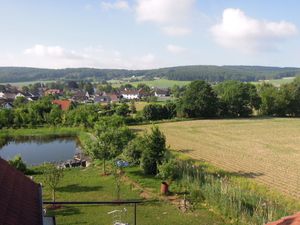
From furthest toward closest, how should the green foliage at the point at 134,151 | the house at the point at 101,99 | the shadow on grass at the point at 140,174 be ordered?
the house at the point at 101,99 < the green foliage at the point at 134,151 < the shadow on grass at the point at 140,174

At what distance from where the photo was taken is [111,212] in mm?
16312

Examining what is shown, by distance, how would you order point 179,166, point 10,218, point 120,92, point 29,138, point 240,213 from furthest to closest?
1. point 120,92
2. point 29,138
3. point 179,166
4. point 240,213
5. point 10,218

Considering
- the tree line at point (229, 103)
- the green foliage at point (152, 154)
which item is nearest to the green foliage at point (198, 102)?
the tree line at point (229, 103)

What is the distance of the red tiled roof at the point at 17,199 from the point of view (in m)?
6.50

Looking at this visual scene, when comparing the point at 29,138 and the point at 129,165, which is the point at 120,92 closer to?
the point at 29,138

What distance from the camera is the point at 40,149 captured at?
1612 inches

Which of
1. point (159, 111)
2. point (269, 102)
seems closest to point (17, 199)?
point (159, 111)

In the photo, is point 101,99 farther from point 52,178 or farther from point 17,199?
point 17,199

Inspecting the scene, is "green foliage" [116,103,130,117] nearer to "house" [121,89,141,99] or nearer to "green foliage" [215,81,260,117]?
"green foliage" [215,81,260,117]

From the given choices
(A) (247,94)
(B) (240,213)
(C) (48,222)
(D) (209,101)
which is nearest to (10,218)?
(C) (48,222)

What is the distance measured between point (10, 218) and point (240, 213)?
12.0m

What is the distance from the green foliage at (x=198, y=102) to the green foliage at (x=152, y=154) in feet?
137

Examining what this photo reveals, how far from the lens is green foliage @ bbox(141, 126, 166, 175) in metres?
24.4

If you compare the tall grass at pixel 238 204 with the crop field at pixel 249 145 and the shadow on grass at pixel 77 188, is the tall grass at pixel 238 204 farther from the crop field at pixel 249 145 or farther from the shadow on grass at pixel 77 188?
the shadow on grass at pixel 77 188
